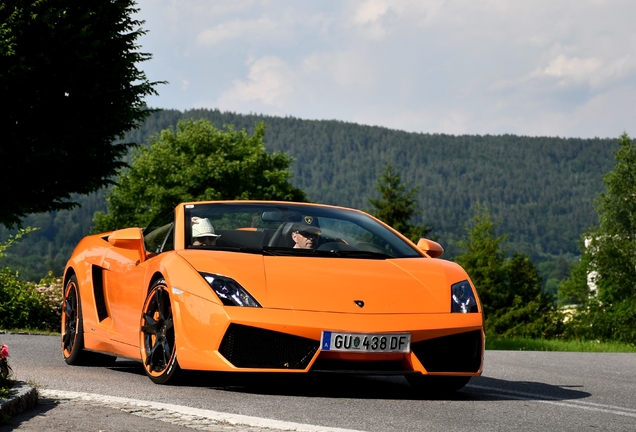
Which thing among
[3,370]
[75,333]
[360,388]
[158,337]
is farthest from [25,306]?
[3,370]

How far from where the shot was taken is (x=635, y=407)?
679cm

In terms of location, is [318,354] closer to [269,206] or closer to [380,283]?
[380,283]

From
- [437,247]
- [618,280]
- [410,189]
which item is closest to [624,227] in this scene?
[618,280]

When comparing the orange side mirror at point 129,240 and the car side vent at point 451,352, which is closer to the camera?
the car side vent at point 451,352

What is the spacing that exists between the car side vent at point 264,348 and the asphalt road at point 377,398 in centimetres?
22

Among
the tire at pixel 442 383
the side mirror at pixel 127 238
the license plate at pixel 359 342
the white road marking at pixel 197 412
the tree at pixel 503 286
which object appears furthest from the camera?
the tree at pixel 503 286

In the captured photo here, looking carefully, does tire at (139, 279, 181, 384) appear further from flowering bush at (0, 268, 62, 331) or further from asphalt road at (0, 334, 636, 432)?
flowering bush at (0, 268, 62, 331)

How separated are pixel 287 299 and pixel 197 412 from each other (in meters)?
1.13

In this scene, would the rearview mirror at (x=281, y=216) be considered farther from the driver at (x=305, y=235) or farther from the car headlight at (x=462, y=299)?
the car headlight at (x=462, y=299)

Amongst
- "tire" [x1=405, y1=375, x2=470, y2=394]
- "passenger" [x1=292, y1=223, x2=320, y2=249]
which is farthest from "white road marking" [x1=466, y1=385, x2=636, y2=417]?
"passenger" [x1=292, y1=223, x2=320, y2=249]

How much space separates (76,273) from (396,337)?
144 inches

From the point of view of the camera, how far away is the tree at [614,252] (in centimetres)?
6147

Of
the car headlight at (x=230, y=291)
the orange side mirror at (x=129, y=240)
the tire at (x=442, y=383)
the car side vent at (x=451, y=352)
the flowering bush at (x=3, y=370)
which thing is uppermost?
the orange side mirror at (x=129, y=240)

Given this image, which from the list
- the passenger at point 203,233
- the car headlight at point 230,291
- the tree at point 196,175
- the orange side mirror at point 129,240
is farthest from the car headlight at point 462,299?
the tree at point 196,175
